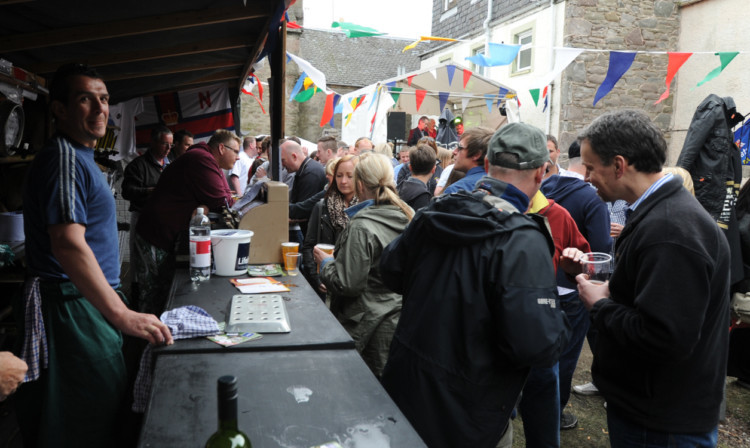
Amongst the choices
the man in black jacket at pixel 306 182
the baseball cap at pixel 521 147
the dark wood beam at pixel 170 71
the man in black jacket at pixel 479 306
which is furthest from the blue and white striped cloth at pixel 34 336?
the dark wood beam at pixel 170 71

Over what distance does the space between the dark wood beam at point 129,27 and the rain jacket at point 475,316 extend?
256 centimetres

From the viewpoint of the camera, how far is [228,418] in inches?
38.0

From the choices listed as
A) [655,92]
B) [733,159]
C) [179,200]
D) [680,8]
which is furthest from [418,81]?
[179,200]

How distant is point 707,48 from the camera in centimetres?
1092

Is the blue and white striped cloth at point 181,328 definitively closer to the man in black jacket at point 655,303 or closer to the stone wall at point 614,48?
the man in black jacket at point 655,303

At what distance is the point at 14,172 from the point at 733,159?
6141 mm

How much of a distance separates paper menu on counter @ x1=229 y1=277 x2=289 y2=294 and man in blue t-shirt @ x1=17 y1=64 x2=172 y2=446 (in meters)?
0.68

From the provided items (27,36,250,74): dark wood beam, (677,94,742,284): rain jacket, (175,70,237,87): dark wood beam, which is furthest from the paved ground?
(175,70,237,87): dark wood beam

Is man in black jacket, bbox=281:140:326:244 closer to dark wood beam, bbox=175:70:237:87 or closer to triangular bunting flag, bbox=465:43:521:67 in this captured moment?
dark wood beam, bbox=175:70:237:87

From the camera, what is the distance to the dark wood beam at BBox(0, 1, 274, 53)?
342cm

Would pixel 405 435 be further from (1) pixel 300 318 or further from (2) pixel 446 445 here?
(1) pixel 300 318

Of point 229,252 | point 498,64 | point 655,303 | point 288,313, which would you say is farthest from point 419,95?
point 655,303

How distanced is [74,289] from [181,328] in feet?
1.77

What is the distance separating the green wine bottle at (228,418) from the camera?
0.96m
